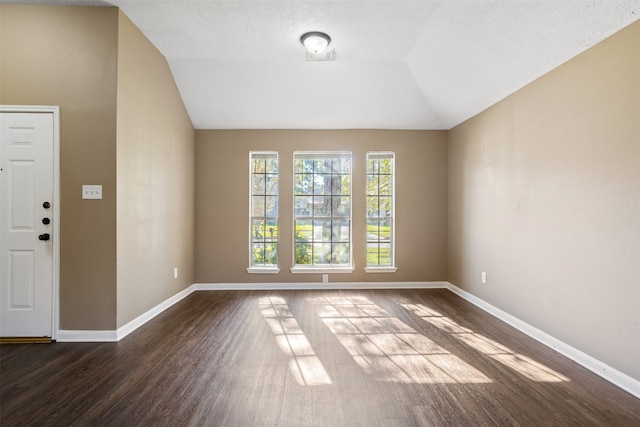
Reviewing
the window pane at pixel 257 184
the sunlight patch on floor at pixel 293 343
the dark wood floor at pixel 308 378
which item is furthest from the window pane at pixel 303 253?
the dark wood floor at pixel 308 378

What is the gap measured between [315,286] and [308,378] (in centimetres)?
259

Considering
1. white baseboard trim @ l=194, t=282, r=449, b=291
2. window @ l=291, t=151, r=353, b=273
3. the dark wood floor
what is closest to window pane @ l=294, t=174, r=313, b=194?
window @ l=291, t=151, r=353, b=273

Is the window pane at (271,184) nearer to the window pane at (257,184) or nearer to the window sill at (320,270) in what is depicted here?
the window pane at (257,184)

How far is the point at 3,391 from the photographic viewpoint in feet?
6.78

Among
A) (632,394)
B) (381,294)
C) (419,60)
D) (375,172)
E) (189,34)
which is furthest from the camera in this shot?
(375,172)

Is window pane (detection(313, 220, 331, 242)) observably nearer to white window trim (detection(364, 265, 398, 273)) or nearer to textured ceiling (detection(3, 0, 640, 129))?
white window trim (detection(364, 265, 398, 273))

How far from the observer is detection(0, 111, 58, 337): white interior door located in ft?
9.29

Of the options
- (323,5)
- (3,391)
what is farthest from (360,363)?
(323,5)

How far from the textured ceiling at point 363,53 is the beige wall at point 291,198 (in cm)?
21

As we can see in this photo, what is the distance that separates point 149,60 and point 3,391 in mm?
3221

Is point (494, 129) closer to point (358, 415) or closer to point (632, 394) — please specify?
point (632, 394)

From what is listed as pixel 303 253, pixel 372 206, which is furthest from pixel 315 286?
pixel 372 206

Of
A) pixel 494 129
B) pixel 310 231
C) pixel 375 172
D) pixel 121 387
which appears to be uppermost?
pixel 494 129

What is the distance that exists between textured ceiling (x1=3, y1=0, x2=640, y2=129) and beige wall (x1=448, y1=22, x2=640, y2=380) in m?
0.25
